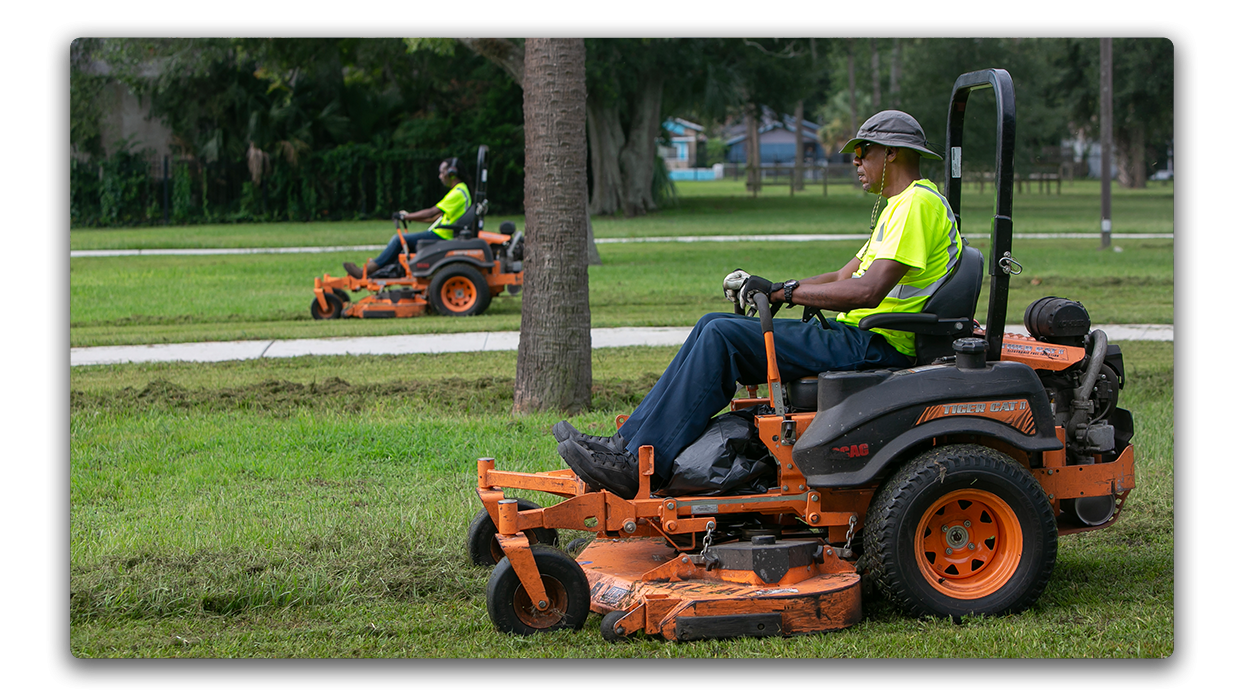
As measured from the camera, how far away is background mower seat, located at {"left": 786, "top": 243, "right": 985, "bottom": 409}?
515 cm

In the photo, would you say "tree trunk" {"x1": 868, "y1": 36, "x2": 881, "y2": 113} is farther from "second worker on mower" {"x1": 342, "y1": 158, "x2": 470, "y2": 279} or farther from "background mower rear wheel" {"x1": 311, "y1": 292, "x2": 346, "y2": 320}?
"background mower rear wheel" {"x1": 311, "y1": 292, "x2": 346, "y2": 320}

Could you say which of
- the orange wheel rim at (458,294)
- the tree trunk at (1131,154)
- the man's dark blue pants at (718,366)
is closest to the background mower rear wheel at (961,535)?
the man's dark blue pants at (718,366)

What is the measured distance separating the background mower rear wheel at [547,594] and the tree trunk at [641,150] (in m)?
34.7

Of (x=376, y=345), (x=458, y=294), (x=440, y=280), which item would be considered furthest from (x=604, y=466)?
(x=458, y=294)

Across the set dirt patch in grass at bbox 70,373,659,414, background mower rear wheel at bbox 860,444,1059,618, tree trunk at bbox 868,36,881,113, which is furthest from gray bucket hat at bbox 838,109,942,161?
tree trunk at bbox 868,36,881,113

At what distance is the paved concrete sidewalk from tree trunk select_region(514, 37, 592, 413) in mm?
3304

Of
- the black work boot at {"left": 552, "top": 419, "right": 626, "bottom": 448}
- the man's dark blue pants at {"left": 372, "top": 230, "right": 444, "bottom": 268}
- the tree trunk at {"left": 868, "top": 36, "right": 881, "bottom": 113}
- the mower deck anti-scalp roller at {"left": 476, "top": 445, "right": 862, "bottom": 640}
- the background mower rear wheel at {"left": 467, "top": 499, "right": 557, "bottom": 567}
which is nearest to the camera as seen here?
the mower deck anti-scalp roller at {"left": 476, "top": 445, "right": 862, "bottom": 640}

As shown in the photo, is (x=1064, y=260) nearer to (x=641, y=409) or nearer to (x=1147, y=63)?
(x=641, y=409)

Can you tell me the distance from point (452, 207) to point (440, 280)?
38.7 inches

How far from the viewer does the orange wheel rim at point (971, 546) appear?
16.5 ft

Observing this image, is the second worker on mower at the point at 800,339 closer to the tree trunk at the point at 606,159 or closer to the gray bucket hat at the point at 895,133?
the gray bucket hat at the point at 895,133

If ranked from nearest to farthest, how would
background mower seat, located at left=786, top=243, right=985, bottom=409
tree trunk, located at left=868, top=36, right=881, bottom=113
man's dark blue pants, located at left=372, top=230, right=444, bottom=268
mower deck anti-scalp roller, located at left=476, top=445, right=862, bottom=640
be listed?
1. mower deck anti-scalp roller, located at left=476, top=445, right=862, bottom=640
2. background mower seat, located at left=786, top=243, right=985, bottom=409
3. man's dark blue pants, located at left=372, top=230, right=444, bottom=268
4. tree trunk, located at left=868, top=36, right=881, bottom=113
